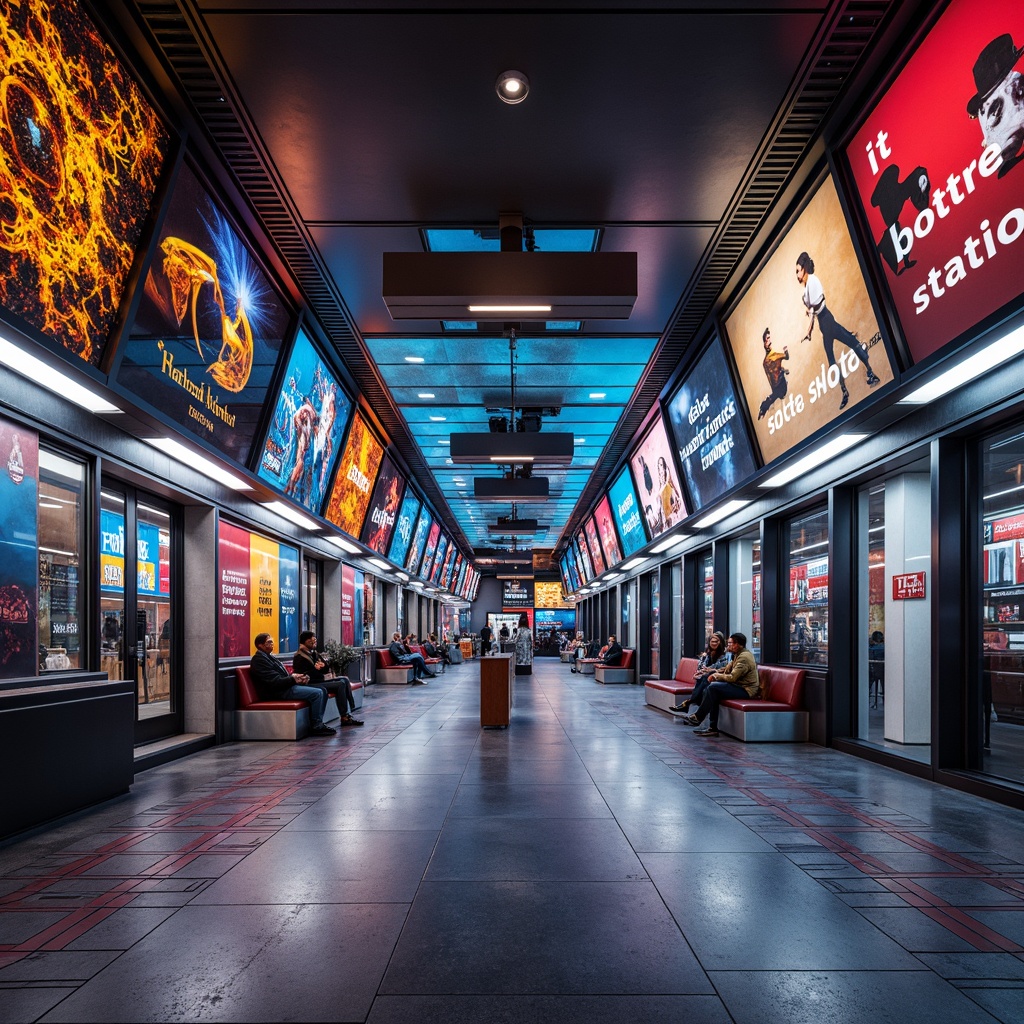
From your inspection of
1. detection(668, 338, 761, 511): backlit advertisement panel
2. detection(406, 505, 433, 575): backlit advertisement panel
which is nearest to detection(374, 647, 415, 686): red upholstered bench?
detection(406, 505, 433, 575): backlit advertisement panel

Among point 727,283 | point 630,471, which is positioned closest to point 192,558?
point 727,283

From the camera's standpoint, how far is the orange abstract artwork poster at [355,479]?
1354cm

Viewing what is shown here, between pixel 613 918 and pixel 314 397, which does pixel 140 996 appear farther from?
pixel 314 397

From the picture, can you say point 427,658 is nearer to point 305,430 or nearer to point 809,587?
point 305,430

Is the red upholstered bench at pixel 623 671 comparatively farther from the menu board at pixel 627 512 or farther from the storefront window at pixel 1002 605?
the storefront window at pixel 1002 605

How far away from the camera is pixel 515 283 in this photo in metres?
6.20

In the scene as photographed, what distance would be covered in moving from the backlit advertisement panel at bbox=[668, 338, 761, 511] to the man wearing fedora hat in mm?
3765

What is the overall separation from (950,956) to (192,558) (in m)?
8.21

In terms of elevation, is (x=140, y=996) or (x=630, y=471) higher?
(x=630, y=471)

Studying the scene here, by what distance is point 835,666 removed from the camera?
8.53 meters

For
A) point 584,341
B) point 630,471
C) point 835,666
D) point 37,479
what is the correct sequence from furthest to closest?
point 630,471 → point 584,341 → point 835,666 → point 37,479

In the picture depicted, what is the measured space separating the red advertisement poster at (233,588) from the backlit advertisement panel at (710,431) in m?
6.50

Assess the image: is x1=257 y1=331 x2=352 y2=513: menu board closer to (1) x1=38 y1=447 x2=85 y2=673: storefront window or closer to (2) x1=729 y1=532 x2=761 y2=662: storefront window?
(1) x1=38 y1=447 x2=85 y2=673: storefront window

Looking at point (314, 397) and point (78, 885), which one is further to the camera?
point (314, 397)
